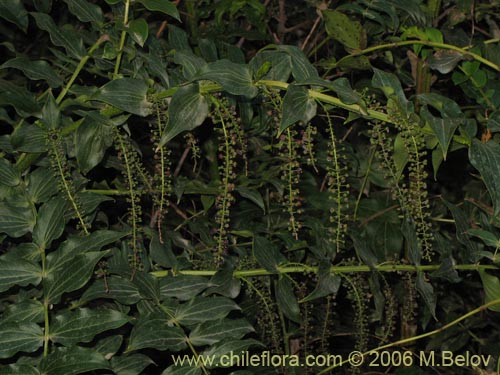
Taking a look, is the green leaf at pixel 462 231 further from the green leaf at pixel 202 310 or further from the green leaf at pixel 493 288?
the green leaf at pixel 202 310

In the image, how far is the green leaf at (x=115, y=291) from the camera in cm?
135

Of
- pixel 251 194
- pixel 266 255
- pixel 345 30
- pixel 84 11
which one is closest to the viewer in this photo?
pixel 84 11

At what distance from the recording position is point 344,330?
2.18 meters

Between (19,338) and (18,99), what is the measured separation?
18.4 inches

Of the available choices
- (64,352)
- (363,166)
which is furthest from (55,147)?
(363,166)

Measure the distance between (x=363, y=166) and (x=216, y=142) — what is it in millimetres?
428

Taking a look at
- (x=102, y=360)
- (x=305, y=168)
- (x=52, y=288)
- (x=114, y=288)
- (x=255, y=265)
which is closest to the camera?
(x=102, y=360)

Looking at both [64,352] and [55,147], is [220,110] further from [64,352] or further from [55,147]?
[64,352]

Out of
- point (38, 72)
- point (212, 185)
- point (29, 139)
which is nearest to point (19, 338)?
point (29, 139)

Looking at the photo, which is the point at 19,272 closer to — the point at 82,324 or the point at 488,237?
the point at 82,324

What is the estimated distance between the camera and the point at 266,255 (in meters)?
1.59

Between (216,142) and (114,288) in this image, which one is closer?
(114,288)

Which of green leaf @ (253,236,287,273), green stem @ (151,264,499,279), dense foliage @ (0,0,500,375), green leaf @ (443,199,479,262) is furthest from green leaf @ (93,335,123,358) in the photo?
green leaf @ (443,199,479,262)

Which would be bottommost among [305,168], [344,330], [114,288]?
[344,330]
